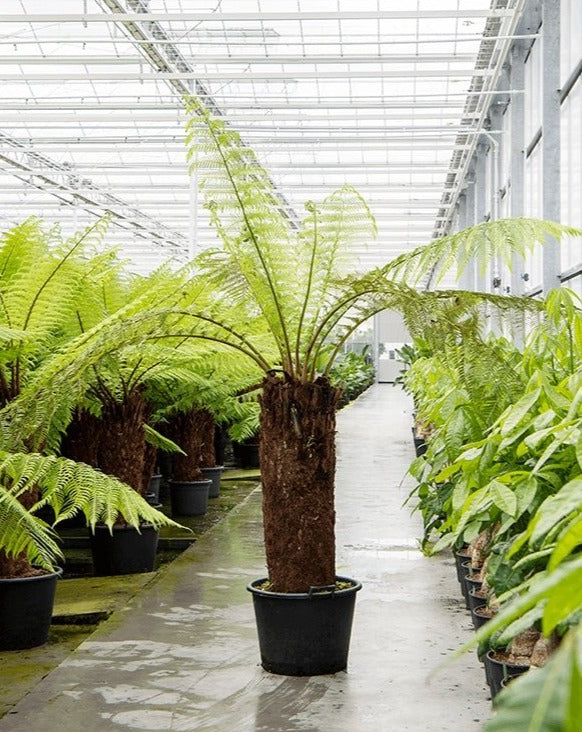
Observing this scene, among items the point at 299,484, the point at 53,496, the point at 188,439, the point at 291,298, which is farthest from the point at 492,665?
the point at 188,439

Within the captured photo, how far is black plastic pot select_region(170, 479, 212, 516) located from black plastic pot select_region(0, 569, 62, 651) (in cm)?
302

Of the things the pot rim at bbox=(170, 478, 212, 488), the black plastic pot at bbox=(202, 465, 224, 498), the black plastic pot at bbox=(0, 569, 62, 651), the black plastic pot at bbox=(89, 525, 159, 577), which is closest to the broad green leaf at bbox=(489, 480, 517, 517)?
the black plastic pot at bbox=(0, 569, 62, 651)

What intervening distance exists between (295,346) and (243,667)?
3.70ft

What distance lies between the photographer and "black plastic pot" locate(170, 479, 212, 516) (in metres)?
6.81

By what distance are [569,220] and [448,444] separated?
5697 mm

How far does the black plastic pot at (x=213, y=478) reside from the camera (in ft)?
24.8

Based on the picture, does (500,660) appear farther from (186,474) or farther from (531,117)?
(531,117)

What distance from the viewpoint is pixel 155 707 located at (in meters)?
2.92

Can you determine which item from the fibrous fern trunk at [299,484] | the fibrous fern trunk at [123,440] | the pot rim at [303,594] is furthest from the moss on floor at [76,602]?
the fibrous fern trunk at [299,484]

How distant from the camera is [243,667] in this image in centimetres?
333

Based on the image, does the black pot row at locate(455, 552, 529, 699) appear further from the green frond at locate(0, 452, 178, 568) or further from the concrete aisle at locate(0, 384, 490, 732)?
the green frond at locate(0, 452, 178, 568)

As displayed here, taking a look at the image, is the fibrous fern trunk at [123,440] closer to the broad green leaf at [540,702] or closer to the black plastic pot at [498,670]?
the black plastic pot at [498,670]

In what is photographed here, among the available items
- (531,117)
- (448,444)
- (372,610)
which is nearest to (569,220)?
(531,117)

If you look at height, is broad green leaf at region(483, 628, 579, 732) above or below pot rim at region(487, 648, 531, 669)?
above
